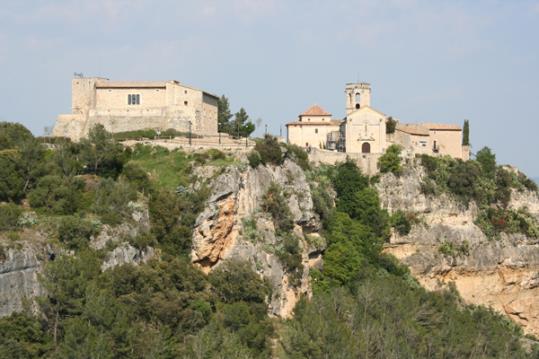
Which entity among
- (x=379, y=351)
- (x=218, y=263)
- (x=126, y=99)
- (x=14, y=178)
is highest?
(x=126, y=99)

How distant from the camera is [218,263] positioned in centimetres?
6506

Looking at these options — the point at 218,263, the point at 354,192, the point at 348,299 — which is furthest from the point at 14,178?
the point at 354,192

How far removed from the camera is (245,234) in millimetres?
65938

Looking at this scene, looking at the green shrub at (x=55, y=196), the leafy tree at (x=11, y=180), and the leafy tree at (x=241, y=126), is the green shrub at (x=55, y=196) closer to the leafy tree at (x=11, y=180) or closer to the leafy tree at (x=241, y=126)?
the leafy tree at (x=11, y=180)

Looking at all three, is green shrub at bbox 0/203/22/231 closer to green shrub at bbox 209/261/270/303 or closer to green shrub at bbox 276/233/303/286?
green shrub at bbox 209/261/270/303

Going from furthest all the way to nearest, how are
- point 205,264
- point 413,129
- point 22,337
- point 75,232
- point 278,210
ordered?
point 413,129, point 278,210, point 205,264, point 75,232, point 22,337

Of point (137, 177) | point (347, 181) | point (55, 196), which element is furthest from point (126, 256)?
point (347, 181)

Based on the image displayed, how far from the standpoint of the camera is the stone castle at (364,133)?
8131cm

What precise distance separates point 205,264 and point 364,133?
→ 2130cm

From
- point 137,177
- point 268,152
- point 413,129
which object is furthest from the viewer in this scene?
point 413,129

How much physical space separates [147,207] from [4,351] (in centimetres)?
1737

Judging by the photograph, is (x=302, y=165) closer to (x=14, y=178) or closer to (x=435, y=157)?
(x=435, y=157)

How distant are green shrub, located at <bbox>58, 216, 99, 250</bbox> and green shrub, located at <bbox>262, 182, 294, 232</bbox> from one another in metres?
14.2

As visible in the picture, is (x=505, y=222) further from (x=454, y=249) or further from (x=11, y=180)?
(x=11, y=180)
